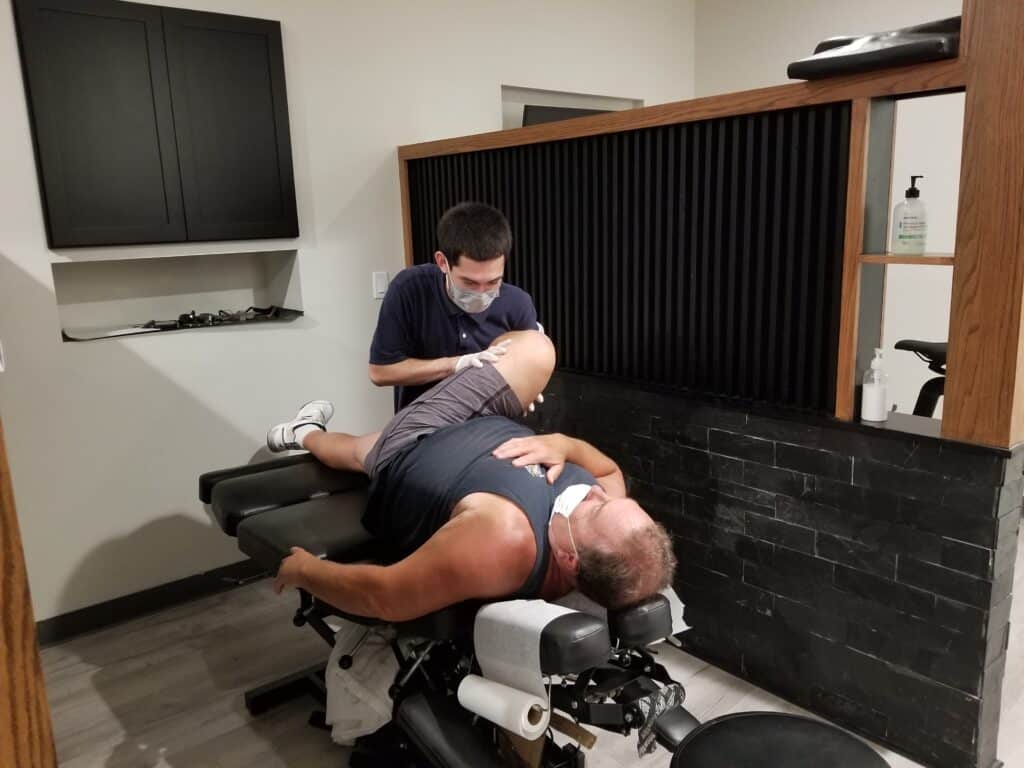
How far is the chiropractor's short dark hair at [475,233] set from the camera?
216cm

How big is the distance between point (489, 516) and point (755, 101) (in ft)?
4.28

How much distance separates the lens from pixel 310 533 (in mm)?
1873

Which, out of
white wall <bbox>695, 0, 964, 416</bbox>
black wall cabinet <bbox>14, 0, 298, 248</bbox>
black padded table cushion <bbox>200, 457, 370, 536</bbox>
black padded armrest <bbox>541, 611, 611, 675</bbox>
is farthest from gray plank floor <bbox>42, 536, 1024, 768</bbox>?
Answer: black wall cabinet <bbox>14, 0, 298, 248</bbox>

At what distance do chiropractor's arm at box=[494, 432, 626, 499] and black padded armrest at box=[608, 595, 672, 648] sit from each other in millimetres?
323

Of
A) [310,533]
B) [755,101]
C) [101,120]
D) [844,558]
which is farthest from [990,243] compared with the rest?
[101,120]

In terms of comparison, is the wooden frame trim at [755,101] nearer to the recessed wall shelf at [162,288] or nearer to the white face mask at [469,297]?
the white face mask at [469,297]

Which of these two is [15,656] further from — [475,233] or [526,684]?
[475,233]

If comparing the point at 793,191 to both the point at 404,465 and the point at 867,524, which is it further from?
the point at 404,465

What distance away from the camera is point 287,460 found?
2.38 metres

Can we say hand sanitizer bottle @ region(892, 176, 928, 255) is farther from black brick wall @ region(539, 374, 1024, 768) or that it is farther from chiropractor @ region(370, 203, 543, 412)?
chiropractor @ region(370, 203, 543, 412)

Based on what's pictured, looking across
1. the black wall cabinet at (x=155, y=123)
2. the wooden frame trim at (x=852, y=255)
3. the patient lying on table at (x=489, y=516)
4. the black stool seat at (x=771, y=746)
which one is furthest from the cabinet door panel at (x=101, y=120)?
the black stool seat at (x=771, y=746)

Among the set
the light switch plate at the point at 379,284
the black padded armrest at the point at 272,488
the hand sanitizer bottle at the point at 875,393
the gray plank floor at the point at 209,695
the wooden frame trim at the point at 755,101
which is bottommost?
the gray plank floor at the point at 209,695

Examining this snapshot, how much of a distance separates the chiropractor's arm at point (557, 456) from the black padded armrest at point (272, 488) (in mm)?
594

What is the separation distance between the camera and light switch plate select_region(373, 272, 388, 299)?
3350 millimetres
